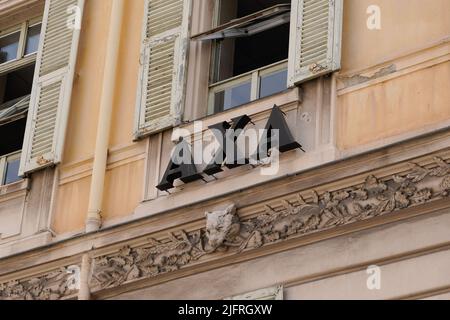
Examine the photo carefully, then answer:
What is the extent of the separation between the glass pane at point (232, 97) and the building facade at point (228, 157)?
2cm

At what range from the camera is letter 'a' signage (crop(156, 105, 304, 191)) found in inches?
602

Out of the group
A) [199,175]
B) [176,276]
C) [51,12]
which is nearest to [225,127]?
[199,175]

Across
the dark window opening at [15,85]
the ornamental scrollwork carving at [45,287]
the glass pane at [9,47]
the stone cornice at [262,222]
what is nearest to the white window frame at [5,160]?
the dark window opening at [15,85]

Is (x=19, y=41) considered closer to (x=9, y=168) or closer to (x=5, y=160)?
(x=5, y=160)

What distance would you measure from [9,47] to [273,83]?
4.05 meters

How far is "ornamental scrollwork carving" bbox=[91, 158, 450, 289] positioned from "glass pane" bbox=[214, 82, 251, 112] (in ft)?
5.06

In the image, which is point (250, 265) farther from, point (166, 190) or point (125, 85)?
point (125, 85)

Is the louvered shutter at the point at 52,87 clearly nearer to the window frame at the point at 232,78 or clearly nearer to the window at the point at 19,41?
the window at the point at 19,41

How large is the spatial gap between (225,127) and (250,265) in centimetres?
150

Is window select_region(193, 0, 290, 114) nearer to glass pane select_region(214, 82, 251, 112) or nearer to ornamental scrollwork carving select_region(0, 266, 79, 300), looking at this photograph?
glass pane select_region(214, 82, 251, 112)

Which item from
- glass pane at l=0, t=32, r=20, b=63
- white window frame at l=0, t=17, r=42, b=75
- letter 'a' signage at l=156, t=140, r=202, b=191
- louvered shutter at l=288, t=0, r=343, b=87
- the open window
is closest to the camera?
louvered shutter at l=288, t=0, r=343, b=87

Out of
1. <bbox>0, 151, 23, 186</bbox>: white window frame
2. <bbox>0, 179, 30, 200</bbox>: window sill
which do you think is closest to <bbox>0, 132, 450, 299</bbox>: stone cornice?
<bbox>0, 179, 30, 200</bbox>: window sill

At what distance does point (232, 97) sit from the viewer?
54.1 feet

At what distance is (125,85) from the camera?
17.0 m
